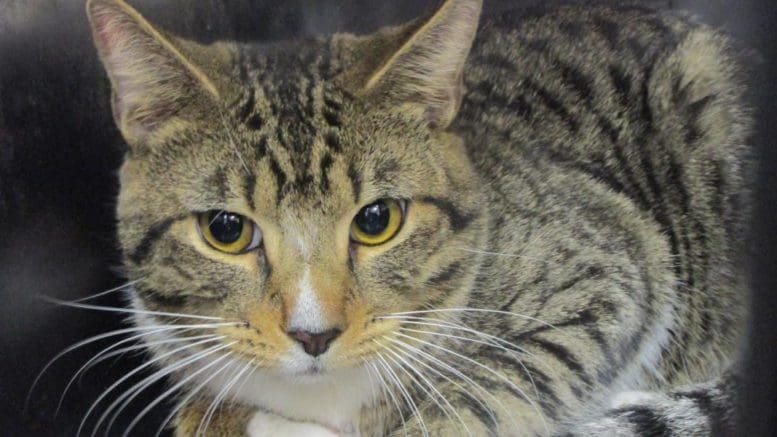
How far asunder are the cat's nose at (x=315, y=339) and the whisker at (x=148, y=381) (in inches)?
4.0

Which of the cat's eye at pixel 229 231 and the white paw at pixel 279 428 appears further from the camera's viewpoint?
the white paw at pixel 279 428

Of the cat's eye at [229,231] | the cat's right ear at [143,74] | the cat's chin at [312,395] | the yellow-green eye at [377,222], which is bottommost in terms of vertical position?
the cat's chin at [312,395]

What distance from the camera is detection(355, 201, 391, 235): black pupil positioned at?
1082 mm

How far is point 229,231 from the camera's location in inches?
42.0

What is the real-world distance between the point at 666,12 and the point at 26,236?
949mm

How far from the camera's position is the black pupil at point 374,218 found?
1082 mm

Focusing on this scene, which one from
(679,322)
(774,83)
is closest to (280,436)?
(679,322)

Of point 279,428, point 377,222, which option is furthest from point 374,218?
point 279,428

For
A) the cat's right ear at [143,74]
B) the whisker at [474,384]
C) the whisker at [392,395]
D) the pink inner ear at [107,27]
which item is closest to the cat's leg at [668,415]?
the whisker at [474,384]

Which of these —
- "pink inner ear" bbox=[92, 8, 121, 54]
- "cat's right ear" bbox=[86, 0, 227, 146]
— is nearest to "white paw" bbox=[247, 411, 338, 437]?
"cat's right ear" bbox=[86, 0, 227, 146]

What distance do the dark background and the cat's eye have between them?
0.21 metres

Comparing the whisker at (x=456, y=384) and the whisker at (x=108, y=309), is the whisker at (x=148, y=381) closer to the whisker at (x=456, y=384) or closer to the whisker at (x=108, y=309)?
the whisker at (x=108, y=309)

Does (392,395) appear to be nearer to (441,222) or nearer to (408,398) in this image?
(408,398)

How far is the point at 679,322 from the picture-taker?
1376 mm
